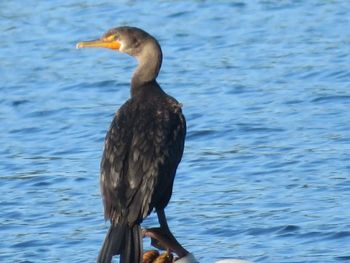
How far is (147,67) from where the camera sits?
29.5 feet

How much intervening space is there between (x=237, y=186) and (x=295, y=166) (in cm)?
66

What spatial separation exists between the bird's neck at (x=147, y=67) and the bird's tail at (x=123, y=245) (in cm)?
106

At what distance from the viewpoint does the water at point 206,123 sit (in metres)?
10.3

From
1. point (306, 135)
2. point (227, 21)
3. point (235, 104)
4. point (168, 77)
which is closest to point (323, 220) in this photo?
point (306, 135)

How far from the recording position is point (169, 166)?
27.8ft

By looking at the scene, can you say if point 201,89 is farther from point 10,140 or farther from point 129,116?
point 129,116

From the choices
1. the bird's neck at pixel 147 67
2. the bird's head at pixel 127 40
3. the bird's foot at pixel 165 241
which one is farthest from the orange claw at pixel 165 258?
the bird's head at pixel 127 40

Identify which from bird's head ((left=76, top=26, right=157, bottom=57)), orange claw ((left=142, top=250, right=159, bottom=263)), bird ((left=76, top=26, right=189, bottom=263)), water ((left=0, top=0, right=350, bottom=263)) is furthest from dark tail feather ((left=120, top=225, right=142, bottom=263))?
water ((left=0, top=0, right=350, bottom=263))

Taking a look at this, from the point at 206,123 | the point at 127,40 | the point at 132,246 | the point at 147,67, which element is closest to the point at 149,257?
the point at 132,246

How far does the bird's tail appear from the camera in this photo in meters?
8.09

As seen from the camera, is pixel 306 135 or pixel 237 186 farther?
pixel 306 135

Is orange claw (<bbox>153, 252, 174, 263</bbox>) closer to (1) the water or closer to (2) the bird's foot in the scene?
(2) the bird's foot

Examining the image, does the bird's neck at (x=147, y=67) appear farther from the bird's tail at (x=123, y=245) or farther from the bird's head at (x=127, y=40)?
the bird's tail at (x=123, y=245)

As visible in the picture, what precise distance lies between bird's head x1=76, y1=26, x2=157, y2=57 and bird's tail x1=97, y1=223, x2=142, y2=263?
1.34 meters
